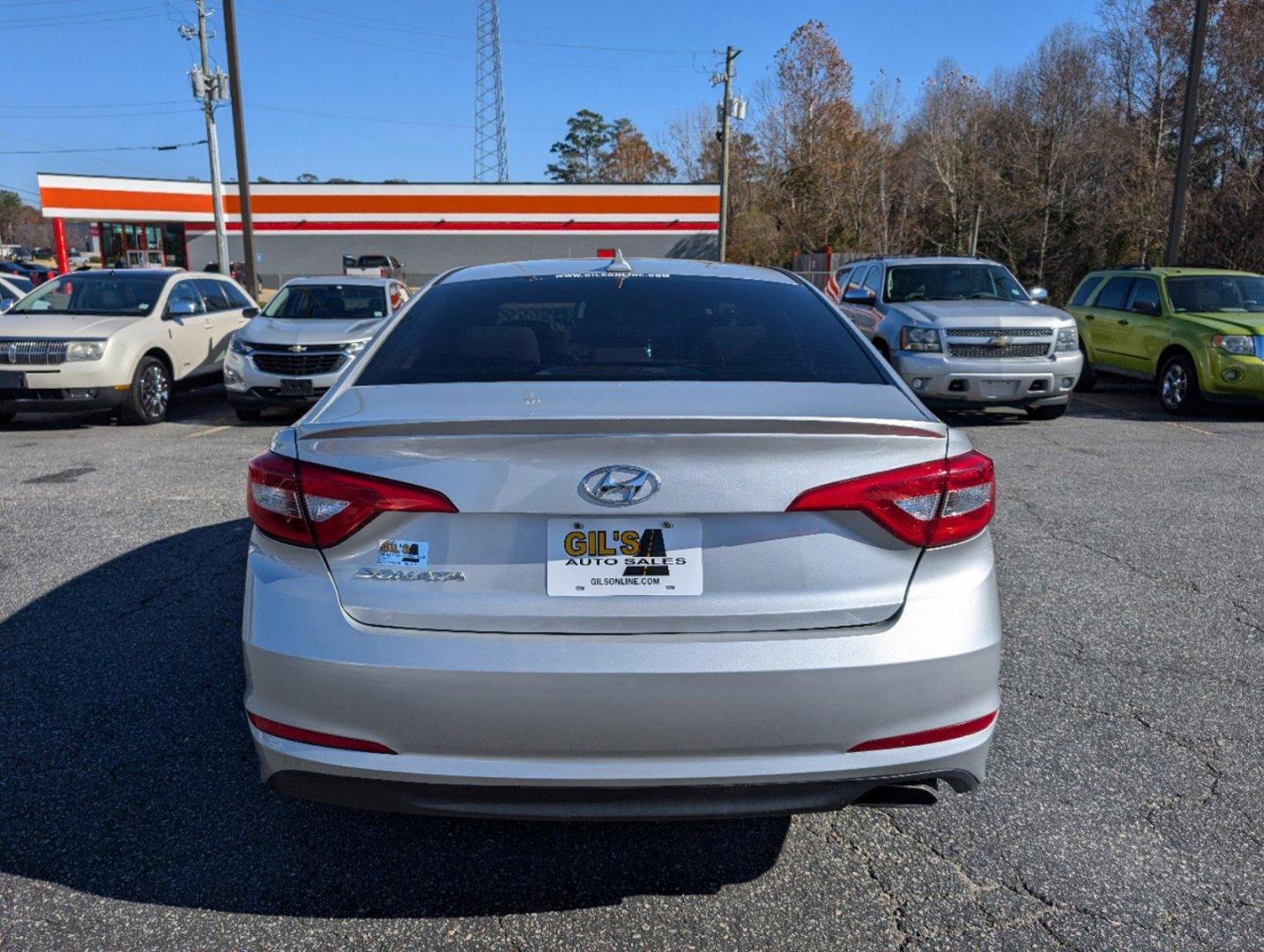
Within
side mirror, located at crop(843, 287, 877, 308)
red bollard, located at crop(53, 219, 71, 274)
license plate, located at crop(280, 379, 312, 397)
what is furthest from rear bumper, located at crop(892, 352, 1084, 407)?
red bollard, located at crop(53, 219, 71, 274)

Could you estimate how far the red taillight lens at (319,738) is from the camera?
218 cm

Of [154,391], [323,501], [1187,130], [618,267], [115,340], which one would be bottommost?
[154,391]

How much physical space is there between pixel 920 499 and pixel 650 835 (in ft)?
4.38

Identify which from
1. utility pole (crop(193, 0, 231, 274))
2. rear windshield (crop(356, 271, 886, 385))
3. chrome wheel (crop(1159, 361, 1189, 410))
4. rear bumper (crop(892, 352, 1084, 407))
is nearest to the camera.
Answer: rear windshield (crop(356, 271, 886, 385))

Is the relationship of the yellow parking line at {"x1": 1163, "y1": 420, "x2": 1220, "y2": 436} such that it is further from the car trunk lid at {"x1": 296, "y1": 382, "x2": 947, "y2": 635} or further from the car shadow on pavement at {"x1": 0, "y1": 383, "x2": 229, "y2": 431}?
the car shadow on pavement at {"x1": 0, "y1": 383, "x2": 229, "y2": 431}

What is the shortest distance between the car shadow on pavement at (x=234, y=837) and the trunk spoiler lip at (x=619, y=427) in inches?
49.7

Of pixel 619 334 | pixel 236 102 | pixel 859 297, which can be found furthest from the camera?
pixel 236 102

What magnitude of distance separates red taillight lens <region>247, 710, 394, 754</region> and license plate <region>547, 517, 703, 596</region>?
1.87 ft

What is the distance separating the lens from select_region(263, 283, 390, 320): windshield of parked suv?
40.2 ft

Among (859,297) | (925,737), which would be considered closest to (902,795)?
(925,737)

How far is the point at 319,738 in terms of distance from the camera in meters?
2.21

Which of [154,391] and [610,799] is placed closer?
[610,799]

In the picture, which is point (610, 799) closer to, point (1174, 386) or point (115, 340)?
point (115, 340)

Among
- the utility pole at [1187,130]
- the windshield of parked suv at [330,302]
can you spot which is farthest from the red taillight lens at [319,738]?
the utility pole at [1187,130]
